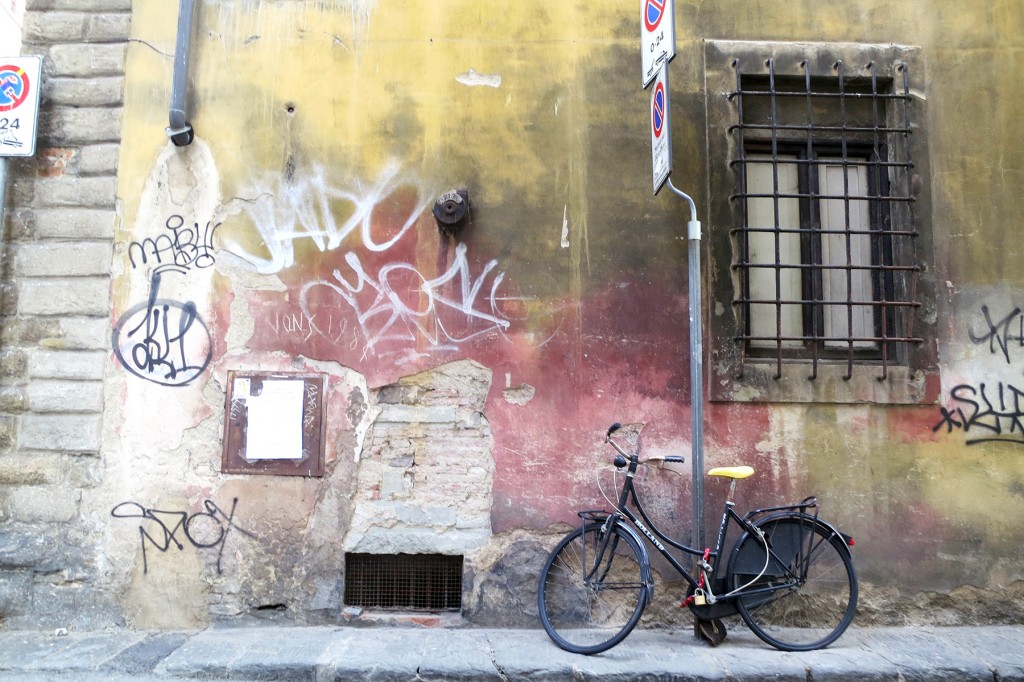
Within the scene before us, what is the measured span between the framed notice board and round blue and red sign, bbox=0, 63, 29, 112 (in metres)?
2.19

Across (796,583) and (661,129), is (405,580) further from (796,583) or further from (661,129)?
(661,129)

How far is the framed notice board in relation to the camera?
486 centimetres

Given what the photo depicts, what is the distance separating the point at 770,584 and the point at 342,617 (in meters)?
2.55

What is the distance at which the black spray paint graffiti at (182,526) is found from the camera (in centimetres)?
481

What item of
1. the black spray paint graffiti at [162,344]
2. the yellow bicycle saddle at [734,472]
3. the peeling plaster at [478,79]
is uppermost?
the peeling plaster at [478,79]

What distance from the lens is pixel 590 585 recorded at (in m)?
4.60

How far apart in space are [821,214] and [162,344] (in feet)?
14.4

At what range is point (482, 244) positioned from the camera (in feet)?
16.5

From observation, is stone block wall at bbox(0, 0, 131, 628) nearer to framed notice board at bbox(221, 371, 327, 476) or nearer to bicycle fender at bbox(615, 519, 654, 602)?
framed notice board at bbox(221, 371, 327, 476)

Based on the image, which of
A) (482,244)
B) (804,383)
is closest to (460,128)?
(482,244)

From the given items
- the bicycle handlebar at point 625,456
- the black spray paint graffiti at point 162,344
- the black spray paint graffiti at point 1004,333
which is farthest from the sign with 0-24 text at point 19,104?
the black spray paint graffiti at point 1004,333

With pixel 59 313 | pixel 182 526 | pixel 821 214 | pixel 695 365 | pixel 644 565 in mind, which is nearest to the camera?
pixel 644 565

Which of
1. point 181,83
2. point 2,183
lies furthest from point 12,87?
point 181,83

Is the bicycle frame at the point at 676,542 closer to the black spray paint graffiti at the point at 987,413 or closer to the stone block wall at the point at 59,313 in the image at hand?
the black spray paint graffiti at the point at 987,413
